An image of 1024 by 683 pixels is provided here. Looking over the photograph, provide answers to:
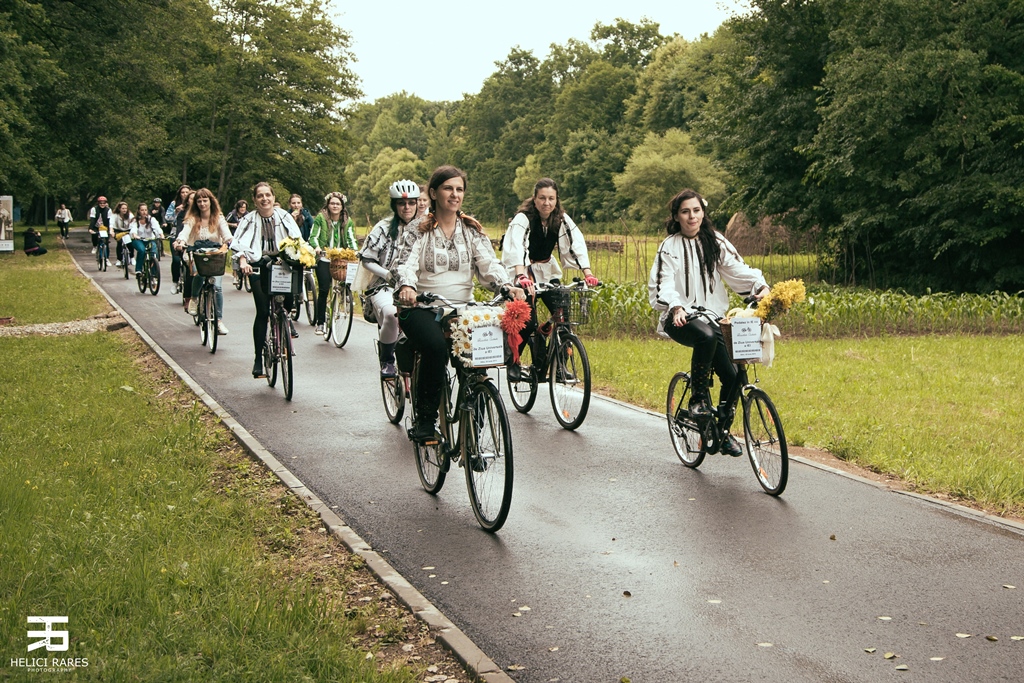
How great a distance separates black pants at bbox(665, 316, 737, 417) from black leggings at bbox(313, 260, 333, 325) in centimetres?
840

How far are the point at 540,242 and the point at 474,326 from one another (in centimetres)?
411

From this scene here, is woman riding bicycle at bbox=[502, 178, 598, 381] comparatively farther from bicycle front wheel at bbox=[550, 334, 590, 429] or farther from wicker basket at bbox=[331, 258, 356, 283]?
wicker basket at bbox=[331, 258, 356, 283]

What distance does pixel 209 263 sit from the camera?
14.3 metres

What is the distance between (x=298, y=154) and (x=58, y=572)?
5791 centimetres

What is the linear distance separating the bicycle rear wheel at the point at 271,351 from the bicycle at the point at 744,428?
16.3 ft

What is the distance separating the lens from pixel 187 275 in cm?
1808

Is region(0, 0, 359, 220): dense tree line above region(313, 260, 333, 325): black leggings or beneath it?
above

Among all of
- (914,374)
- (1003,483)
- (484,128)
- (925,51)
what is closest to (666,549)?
(1003,483)

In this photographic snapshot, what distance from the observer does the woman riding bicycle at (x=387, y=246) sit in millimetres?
8906

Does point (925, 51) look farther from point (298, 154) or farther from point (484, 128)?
point (484, 128)

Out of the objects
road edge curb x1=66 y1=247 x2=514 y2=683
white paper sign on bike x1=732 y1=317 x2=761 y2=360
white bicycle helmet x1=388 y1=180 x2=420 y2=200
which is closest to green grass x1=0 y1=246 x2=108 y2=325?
road edge curb x1=66 y1=247 x2=514 y2=683

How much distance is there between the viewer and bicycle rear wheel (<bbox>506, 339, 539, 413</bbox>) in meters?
10.0

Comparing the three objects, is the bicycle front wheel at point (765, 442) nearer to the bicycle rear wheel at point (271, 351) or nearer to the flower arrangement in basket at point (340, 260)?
the bicycle rear wheel at point (271, 351)

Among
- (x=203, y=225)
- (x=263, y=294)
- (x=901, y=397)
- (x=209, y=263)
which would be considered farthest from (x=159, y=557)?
(x=203, y=225)
